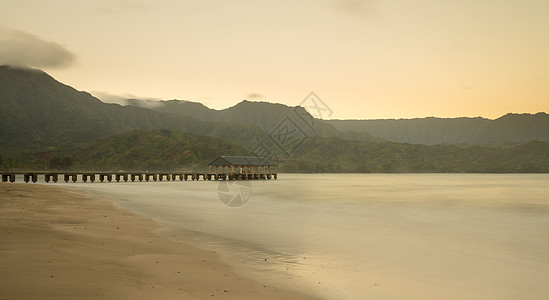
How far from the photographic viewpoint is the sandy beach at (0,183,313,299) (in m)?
6.94

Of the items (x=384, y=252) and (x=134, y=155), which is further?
(x=134, y=155)

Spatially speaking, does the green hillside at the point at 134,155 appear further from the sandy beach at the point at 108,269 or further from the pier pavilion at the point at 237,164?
the sandy beach at the point at 108,269

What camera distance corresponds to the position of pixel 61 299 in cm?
625

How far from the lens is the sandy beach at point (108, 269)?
6938 millimetres

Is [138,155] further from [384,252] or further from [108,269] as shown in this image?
[108,269]

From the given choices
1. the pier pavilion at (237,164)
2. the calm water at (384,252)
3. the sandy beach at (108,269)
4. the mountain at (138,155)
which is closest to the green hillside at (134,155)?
the mountain at (138,155)

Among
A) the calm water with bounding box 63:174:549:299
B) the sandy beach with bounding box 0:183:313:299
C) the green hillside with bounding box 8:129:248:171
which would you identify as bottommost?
the calm water with bounding box 63:174:549:299

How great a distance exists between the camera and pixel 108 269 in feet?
28.4

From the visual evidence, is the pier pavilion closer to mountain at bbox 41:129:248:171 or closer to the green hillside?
the green hillside

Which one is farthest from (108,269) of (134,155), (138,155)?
(134,155)

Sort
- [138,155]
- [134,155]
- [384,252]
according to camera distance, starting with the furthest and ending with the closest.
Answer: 1. [138,155]
2. [134,155]
3. [384,252]

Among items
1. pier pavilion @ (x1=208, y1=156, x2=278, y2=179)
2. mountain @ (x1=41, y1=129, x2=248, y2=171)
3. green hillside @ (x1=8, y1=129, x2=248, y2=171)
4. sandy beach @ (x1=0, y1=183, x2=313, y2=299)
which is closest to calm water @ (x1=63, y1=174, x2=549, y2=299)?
sandy beach @ (x1=0, y1=183, x2=313, y2=299)

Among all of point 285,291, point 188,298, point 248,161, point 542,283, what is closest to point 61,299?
point 188,298

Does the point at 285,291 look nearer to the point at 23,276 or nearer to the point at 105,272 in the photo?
the point at 105,272
